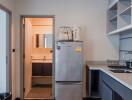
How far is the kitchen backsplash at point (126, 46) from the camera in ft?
14.5

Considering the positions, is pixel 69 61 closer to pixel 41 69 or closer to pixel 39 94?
pixel 39 94

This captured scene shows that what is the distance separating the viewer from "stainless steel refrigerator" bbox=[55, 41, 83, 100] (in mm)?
4664

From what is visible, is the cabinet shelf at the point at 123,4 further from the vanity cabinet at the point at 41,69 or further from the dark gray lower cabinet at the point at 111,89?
the vanity cabinet at the point at 41,69

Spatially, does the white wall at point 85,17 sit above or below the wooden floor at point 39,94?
above

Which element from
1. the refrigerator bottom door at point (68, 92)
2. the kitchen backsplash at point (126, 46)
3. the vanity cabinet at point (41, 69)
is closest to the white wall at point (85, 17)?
the kitchen backsplash at point (126, 46)

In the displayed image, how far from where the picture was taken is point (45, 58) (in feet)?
23.7

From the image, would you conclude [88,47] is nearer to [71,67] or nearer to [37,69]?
[71,67]

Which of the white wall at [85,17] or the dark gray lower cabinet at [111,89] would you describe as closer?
the dark gray lower cabinet at [111,89]

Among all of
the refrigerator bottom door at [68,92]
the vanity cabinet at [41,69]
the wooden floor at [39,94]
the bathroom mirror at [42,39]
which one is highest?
the bathroom mirror at [42,39]

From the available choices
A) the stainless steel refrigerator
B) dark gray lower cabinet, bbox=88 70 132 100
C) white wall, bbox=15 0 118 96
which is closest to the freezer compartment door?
the stainless steel refrigerator

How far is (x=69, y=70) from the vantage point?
470 centimetres

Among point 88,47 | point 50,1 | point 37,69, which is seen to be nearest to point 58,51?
point 88,47

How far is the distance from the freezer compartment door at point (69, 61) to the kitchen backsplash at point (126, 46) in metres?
1.00

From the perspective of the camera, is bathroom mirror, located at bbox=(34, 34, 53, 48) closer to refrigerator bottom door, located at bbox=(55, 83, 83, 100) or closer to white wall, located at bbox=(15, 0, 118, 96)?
white wall, located at bbox=(15, 0, 118, 96)
